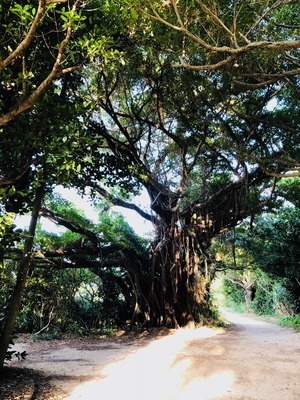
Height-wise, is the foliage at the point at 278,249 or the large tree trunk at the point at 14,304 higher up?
the foliage at the point at 278,249

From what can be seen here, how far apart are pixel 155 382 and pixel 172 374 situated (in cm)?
40

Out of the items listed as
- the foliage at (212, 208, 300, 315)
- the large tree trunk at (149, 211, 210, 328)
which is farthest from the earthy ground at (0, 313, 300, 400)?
the foliage at (212, 208, 300, 315)

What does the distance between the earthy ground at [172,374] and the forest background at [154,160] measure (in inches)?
35.9

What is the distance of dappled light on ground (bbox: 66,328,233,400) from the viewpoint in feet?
10.7

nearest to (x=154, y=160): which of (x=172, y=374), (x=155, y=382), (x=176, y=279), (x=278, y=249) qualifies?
(x=176, y=279)

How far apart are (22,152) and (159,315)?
22.9 feet

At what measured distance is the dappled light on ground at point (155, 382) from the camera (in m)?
3.26

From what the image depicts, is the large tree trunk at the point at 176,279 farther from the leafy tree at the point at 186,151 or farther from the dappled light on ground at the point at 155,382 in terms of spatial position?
the dappled light on ground at the point at 155,382

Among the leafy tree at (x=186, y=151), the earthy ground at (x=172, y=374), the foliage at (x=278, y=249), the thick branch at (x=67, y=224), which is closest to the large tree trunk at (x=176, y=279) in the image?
the leafy tree at (x=186, y=151)

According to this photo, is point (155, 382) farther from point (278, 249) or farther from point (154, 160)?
point (278, 249)

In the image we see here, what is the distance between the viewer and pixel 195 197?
10.5 m

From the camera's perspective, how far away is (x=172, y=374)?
3.97 metres

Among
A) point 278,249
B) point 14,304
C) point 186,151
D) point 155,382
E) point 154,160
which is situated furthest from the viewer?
point 278,249

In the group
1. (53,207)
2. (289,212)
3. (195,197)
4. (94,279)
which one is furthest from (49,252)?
(289,212)
